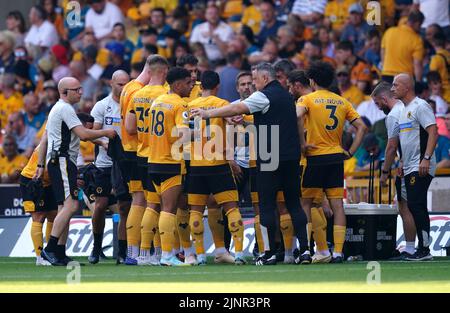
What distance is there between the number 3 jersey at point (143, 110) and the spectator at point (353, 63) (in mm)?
7458

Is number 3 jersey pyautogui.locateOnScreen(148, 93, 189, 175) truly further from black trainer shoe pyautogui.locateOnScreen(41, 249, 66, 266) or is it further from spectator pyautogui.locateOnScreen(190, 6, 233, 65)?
spectator pyautogui.locateOnScreen(190, 6, 233, 65)

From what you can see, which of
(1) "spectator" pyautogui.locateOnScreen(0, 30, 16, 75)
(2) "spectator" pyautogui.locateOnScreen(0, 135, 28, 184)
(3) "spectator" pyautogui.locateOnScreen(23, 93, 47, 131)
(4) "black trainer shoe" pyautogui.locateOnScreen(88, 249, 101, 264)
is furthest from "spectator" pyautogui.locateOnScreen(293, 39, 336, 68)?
(4) "black trainer shoe" pyautogui.locateOnScreen(88, 249, 101, 264)

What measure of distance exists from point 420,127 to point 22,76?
12933 mm

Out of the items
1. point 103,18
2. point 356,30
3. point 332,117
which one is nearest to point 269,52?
point 356,30

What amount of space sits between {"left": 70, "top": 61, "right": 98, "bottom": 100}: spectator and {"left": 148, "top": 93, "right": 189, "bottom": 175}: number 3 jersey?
427 inches

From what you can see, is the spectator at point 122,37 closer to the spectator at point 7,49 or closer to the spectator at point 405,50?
the spectator at point 7,49

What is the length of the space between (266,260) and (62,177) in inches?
110

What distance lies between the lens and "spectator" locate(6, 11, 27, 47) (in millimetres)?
28375

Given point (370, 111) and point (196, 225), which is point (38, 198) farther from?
point (370, 111)

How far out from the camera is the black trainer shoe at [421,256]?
1673cm

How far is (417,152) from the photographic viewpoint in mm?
16828

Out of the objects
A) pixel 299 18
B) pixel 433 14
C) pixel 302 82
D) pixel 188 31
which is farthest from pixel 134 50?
pixel 302 82

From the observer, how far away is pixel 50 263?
16.3 metres

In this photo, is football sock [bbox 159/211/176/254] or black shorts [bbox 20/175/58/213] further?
black shorts [bbox 20/175/58/213]
